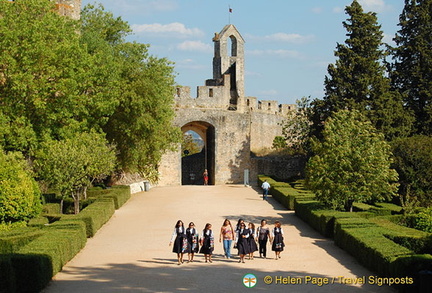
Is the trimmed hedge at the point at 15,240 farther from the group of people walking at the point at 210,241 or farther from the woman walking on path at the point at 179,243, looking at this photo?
the woman walking on path at the point at 179,243

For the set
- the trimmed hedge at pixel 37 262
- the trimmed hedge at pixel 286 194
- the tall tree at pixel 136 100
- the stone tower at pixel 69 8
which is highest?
the stone tower at pixel 69 8

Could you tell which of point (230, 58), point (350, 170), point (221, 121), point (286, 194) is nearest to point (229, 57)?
point (230, 58)

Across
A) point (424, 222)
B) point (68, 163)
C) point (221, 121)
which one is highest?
point (221, 121)

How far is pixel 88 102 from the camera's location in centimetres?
2902

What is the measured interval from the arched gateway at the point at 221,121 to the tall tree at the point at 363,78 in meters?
8.69

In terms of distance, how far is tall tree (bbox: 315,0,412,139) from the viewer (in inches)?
1449

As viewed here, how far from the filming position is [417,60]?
38.3m

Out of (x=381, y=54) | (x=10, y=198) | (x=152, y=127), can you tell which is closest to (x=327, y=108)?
(x=381, y=54)

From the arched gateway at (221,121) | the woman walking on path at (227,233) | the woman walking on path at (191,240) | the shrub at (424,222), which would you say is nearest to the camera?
the woman walking on path at (191,240)

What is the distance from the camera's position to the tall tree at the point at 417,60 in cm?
3753

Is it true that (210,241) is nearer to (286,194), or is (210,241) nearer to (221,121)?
(286,194)

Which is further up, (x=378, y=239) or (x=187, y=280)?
(x=378, y=239)

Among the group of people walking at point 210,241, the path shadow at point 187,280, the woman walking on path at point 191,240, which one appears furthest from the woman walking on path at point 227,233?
the path shadow at point 187,280

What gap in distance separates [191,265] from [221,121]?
98.3 feet
